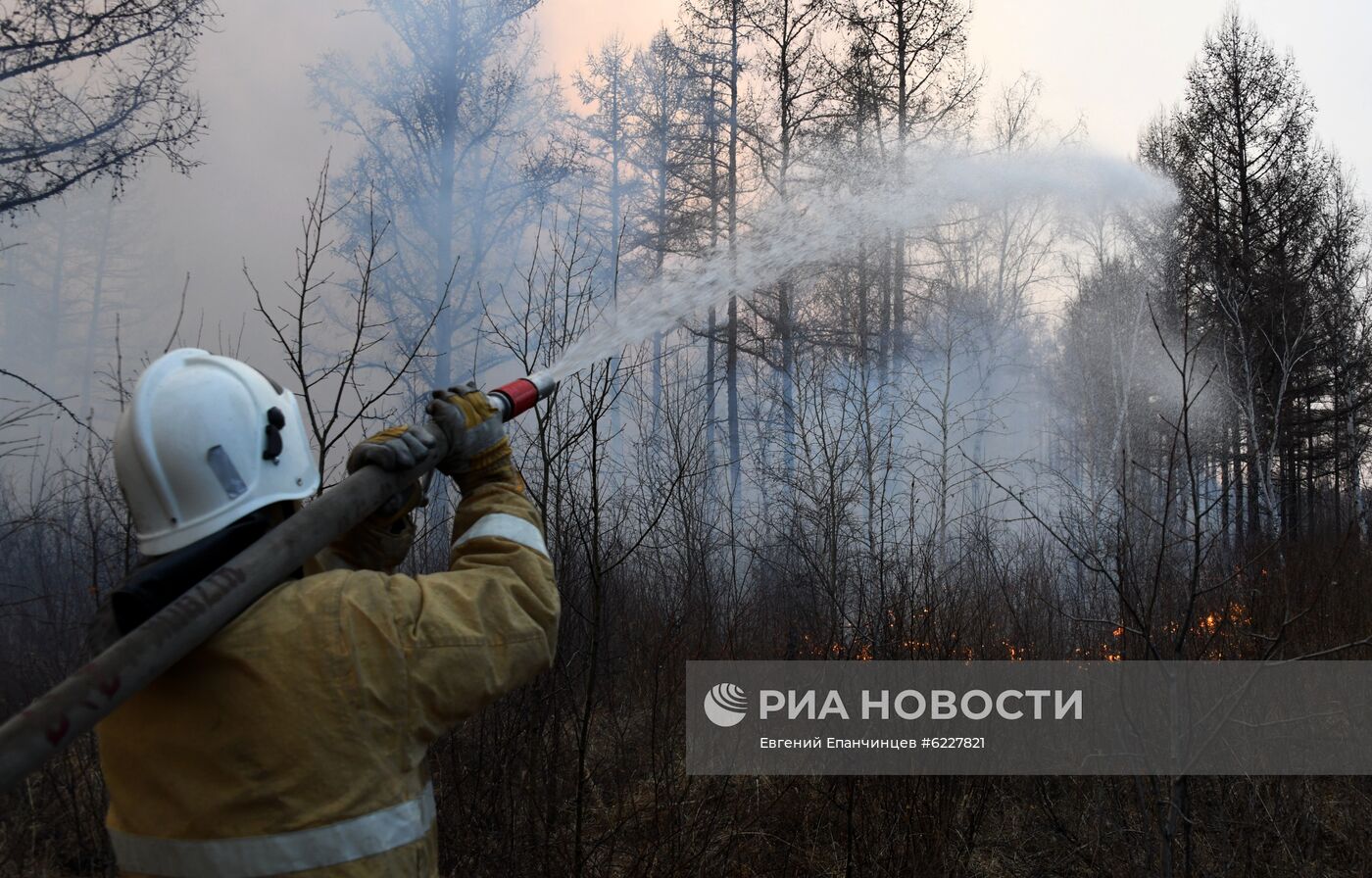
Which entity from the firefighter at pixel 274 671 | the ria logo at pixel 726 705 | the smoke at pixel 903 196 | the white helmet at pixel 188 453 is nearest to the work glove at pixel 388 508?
the firefighter at pixel 274 671

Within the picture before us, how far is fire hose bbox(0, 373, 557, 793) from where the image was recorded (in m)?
1.12

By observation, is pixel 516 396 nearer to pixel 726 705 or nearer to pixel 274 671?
pixel 274 671

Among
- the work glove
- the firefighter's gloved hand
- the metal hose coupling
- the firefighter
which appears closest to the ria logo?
the metal hose coupling

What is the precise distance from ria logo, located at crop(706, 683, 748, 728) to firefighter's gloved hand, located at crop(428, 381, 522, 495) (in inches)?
140

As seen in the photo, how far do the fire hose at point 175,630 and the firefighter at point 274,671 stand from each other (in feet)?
0.21

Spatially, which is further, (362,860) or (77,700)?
(362,860)

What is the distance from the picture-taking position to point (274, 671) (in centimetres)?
139

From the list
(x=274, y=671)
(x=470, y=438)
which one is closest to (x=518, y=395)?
(x=470, y=438)

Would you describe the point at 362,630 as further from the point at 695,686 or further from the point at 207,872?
the point at 695,686

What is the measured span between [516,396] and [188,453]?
0.76 m

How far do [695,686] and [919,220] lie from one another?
45.9ft

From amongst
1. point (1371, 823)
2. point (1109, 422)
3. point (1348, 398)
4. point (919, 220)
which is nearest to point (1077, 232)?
point (1109, 422)

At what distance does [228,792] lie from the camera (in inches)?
54.2

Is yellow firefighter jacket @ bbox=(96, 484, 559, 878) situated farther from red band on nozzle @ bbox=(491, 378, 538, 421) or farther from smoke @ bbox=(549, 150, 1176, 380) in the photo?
smoke @ bbox=(549, 150, 1176, 380)
